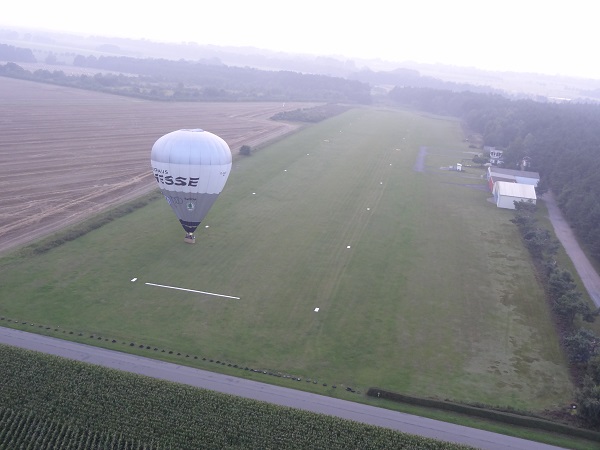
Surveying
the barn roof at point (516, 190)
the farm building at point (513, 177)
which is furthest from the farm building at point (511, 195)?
the farm building at point (513, 177)

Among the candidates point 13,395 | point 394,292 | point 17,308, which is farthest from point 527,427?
point 17,308

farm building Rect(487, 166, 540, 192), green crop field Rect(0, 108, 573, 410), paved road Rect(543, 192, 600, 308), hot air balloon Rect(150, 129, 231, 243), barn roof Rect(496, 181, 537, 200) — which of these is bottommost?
paved road Rect(543, 192, 600, 308)

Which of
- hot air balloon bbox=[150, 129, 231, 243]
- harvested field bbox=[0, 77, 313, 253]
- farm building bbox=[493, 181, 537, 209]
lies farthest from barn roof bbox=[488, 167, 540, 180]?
hot air balloon bbox=[150, 129, 231, 243]

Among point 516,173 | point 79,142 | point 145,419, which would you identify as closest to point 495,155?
point 516,173

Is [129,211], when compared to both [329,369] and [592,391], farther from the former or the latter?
[592,391]

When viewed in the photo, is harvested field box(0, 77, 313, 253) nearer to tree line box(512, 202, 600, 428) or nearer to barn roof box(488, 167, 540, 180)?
barn roof box(488, 167, 540, 180)

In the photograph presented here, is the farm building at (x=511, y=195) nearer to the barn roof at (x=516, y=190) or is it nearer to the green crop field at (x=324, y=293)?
the barn roof at (x=516, y=190)
